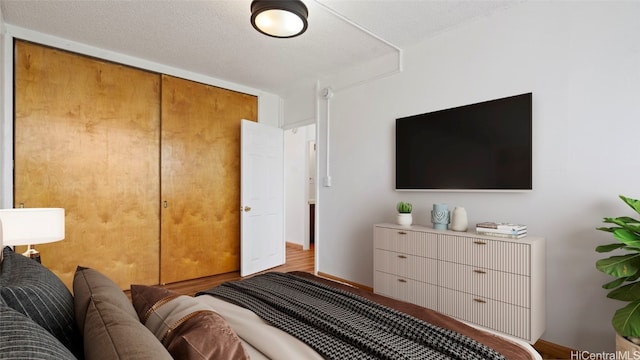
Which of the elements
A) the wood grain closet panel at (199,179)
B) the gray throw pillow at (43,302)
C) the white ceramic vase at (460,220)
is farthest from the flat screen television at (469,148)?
the gray throw pillow at (43,302)

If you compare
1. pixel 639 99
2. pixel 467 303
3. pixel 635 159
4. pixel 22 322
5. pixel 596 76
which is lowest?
pixel 467 303

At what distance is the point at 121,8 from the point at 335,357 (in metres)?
2.97

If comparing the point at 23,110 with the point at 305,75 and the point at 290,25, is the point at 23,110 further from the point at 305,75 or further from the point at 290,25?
the point at 305,75

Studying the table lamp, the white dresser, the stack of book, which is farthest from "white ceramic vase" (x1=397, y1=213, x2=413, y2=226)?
the table lamp

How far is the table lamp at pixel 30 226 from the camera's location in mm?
1708

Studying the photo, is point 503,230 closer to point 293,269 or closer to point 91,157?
point 293,269

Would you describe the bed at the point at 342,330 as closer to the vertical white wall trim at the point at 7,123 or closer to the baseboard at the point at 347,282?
the baseboard at the point at 347,282

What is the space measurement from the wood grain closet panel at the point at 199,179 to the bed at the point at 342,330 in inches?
92.8

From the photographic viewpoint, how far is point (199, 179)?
13.1 ft

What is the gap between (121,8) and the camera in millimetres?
2533

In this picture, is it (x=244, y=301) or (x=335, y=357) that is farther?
(x=244, y=301)

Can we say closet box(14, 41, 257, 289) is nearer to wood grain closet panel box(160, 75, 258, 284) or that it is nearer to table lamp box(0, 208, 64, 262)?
wood grain closet panel box(160, 75, 258, 284)

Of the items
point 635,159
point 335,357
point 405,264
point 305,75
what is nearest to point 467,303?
point 405,264

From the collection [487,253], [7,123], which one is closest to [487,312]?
[487,253]
